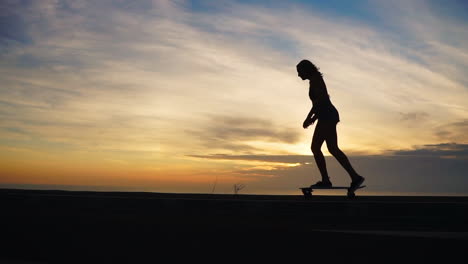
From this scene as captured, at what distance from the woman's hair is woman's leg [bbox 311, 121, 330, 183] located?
1095 mm

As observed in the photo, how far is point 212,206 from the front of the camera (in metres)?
9.43

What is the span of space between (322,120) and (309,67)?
1173 millimetres

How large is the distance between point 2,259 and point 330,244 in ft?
11.2

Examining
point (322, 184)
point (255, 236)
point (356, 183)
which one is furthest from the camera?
point (322, 184)

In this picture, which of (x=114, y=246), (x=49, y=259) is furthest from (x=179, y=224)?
(x=49, y=259)

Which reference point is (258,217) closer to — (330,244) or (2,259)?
(330,244)

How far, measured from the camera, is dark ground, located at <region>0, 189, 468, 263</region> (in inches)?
200

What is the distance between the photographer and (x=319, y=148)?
1091cm

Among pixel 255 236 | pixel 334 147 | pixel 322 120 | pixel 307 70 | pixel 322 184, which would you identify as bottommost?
pixel 255 236

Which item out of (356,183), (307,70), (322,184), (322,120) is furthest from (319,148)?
(307,70)

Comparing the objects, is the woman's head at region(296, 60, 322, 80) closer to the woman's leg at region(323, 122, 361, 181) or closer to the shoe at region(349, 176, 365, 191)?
the woman's leg at region(323, 122, 361, 181)

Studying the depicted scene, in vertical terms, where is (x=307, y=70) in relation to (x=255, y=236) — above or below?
above

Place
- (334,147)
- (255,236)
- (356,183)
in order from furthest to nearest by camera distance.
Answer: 1. (334,147)
2. (356,183)
3. (255,236)

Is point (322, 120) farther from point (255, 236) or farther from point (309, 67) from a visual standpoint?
point (255, 236)
